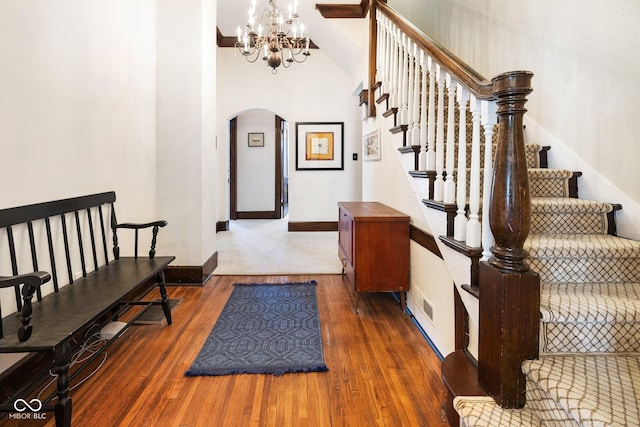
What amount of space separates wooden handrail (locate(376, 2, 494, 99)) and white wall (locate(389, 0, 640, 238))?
0.95m

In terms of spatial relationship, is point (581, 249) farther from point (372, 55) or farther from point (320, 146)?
point (320, 146)

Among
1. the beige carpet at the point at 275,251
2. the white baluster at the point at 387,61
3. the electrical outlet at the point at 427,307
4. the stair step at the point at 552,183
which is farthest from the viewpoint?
the beige carpet at the point at 275,251

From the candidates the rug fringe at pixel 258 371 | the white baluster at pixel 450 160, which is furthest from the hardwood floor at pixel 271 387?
the white baluster at pixel 450 160

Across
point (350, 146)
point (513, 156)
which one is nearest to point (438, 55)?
point (513, 156)

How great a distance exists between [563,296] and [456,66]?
112 cm

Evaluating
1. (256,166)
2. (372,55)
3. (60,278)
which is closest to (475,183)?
(60,278)

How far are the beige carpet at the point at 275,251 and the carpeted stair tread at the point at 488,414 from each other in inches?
112

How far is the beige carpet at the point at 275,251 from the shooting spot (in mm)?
4266

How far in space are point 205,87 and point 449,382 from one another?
3547 mm

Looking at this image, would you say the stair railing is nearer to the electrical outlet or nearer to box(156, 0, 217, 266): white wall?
the electrical outlet

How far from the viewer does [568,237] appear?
1.91 m

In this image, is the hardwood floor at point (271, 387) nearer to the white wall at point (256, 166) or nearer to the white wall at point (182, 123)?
the white wall at point (182, 123)

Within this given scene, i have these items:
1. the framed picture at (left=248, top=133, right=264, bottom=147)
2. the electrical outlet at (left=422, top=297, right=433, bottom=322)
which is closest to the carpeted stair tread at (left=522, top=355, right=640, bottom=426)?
the electrical outlet at (left=422, top=297, right=433, bottom=322)

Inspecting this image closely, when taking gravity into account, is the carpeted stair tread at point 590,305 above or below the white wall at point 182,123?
below
